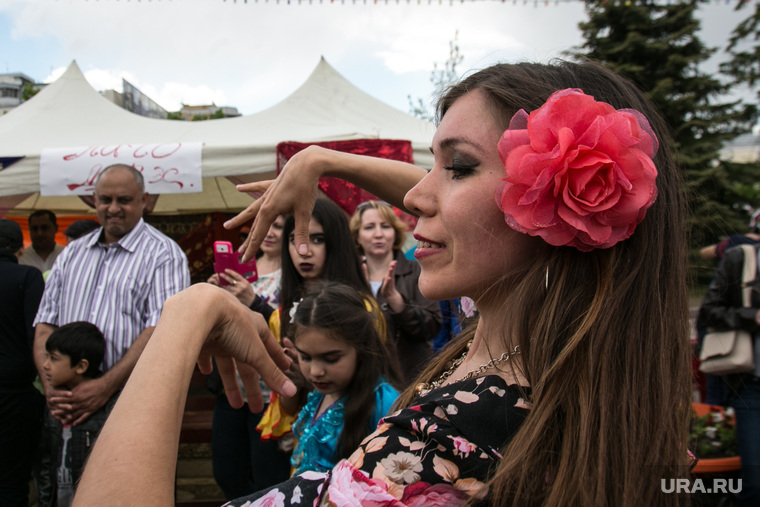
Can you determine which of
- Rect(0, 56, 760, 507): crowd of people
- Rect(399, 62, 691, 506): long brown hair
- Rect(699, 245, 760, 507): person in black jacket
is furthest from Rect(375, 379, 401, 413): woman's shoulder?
Rect(699, 245, 760, 507): person in black jacket

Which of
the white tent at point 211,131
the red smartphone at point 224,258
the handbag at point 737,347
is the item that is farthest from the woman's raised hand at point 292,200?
the white tent at point 211,131

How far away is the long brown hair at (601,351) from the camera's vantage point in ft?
2.69

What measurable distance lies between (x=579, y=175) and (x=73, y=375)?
2946 mm

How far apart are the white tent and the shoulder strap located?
2.88 meters

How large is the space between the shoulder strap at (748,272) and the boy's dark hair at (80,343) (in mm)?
3672

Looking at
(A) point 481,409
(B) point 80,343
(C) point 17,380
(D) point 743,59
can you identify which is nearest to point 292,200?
(A) point 481,409

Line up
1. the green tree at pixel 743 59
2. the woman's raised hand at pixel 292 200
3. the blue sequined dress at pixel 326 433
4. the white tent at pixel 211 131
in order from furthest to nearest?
the green tree at pixel 743 59 → the white tent at pixel 211 131 → the blue sequined dress at pixel 326 433 → the woman's raised hand at pixel 292 200

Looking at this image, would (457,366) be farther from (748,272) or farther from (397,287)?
(748,272)

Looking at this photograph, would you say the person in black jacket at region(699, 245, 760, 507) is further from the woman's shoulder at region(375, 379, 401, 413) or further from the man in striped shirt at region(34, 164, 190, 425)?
the man in striped shirt at region(34, 164, 190, 425)

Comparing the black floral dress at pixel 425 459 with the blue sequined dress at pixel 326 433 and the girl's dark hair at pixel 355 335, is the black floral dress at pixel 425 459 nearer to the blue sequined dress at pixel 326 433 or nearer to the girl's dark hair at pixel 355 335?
the blue sequined dress at pixel 326 433

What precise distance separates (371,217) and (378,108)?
351 centimetres

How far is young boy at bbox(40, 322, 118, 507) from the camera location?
9.25 feet

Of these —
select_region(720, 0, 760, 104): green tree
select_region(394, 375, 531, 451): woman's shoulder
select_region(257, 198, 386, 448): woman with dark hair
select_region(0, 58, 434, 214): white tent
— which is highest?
select_region(720, 0, 760, 104): green tree

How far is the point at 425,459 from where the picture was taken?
81 cm
